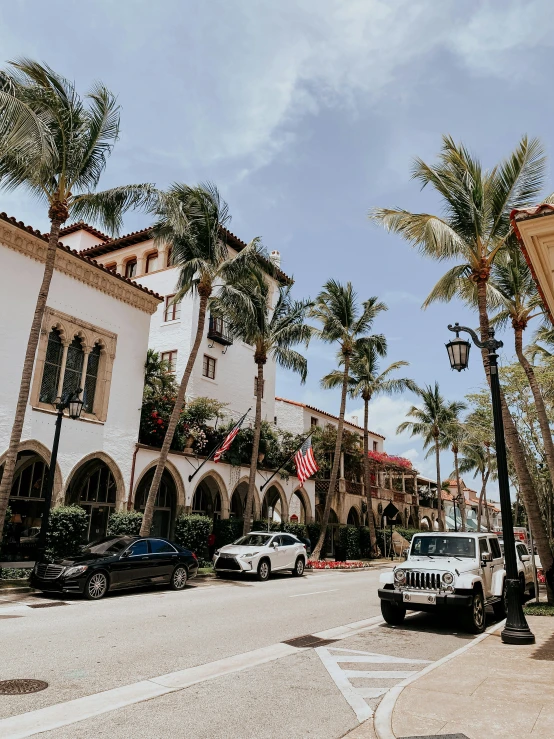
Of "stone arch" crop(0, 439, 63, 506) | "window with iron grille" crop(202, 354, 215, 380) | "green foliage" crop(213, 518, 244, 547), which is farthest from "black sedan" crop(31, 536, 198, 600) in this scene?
"window with iron grille" crop(202, 354, 215, 380)

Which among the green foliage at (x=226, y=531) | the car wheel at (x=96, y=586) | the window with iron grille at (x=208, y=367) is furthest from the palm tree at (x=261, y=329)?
the car wheel at (x=96, y=586)

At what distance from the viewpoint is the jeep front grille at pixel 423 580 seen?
33.2 ft

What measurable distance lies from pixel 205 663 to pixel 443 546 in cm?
607


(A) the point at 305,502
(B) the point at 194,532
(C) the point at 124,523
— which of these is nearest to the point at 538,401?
(B) the point at 194,532

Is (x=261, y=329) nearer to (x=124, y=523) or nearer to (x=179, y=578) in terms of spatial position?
(x=124, y=523)

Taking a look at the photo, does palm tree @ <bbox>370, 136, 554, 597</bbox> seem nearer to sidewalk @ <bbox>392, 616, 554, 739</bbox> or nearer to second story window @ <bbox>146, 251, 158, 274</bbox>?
sidewalk @ <bbox>392, 616, 554, 739</bbox>

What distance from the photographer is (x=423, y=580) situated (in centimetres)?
1025

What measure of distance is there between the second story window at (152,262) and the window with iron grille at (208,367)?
664 centimetres

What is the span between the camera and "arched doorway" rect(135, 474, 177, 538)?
23641 millimetres

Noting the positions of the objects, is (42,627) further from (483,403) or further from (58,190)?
(483,403)

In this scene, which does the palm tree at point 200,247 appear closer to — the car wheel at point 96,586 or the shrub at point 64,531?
the shrub at point 64,531

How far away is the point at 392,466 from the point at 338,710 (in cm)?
4086

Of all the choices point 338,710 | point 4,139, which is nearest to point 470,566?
point 338,710

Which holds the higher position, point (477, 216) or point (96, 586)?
point (477, 216)
